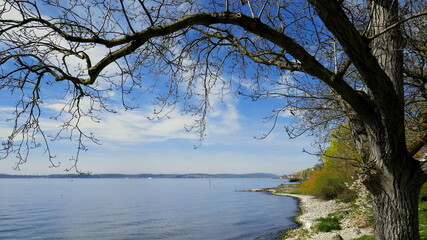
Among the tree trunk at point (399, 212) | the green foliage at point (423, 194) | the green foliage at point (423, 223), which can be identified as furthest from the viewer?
the green foliage at point (423, 194)

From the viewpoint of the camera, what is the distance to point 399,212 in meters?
4.76

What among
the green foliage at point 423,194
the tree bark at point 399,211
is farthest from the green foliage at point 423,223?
the tree bark at point 399,211

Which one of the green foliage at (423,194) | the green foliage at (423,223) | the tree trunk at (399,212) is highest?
the green foliage at (423,194)

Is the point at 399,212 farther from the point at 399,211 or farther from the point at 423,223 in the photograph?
the point at 423,223

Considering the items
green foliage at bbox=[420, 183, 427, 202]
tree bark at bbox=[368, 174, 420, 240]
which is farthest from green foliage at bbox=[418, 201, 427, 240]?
tree bark at bbox=[368, 174, 420, 240]

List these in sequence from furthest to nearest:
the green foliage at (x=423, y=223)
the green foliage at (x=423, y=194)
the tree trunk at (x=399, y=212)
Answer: the green foliage at (x=423, y=194) → the green foliage at (x=423, y=223) → the tree trunk at (x=399, y=212)

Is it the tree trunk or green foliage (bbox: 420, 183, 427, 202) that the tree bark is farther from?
green foliage (bbox: 420, 183, 427, 202)

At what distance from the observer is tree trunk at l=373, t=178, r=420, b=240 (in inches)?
187

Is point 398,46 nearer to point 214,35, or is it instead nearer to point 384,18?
point 384,18

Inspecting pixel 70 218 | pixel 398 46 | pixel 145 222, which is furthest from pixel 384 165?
pixel 70 218

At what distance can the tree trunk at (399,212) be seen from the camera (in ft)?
15.6

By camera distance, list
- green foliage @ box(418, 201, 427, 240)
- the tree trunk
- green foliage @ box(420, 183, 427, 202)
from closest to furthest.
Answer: the tree trunk
green foliage @ box(418, 201, 427, 240)
green foliage @ box(420, 183, 427, 202)

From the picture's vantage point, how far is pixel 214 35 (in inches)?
245

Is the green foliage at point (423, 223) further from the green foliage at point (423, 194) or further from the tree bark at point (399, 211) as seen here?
the tree bark at point (399, 211)
